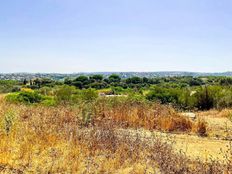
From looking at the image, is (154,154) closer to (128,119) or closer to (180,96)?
(128,119)

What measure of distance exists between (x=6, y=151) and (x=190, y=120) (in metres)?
6.43

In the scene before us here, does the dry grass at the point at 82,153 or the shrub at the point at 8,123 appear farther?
the shrub at the point at 8,123

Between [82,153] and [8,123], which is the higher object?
[8,123]

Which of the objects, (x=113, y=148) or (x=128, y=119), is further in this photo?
(x=128, y=119)

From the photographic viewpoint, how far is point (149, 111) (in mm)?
10484

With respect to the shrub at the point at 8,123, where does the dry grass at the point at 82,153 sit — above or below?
below

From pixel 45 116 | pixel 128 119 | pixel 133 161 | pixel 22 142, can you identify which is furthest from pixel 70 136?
pixel 128 119

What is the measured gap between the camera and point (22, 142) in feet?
20.0

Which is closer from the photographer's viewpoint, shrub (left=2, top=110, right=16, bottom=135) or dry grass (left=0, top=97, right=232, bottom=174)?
dry grass (left=0, top=97, right=232, bottom=174)

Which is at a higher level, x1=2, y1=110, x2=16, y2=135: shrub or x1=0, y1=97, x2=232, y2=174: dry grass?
x1=2, y1=110, x2=16, y2=135: shrub

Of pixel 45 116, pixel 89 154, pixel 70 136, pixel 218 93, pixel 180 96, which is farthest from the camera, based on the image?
pixel 180 96

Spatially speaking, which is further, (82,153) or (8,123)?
(8,123)

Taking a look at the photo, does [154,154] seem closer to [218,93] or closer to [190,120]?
[190,120]

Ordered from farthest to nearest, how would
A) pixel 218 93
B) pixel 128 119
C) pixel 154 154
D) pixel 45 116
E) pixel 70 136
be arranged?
pixel 218 93
pixel 128 119
pixel 45 116
pixel 70 136
pixel 154 154
